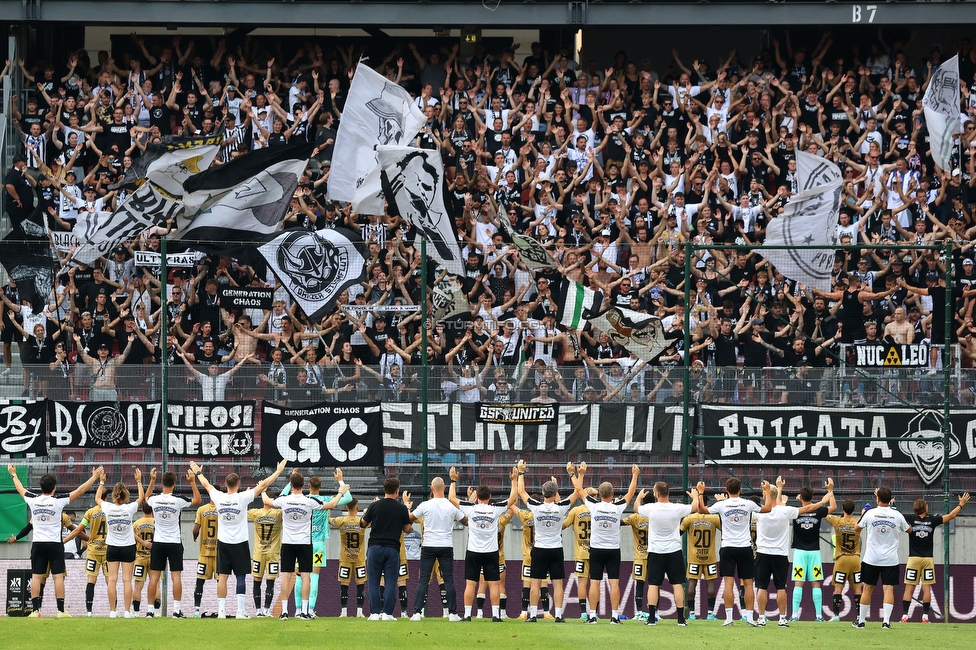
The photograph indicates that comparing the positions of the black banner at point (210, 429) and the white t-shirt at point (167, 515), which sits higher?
the black banner at point (210, 429)

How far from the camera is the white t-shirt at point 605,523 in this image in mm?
14945

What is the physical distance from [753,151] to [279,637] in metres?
13.7

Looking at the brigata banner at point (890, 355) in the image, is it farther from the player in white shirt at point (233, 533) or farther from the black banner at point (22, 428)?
the black banner at point (22, 428)

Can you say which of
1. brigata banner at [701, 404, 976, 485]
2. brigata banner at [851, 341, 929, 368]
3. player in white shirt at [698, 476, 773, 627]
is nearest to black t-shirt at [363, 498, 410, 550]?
player in white shirt at [698, 476, 773, 627]

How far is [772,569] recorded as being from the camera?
1539 cm

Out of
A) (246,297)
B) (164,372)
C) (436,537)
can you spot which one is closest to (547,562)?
(436,537)

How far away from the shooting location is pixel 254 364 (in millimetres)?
16938

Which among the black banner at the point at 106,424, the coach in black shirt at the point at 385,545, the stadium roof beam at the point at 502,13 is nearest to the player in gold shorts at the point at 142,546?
the black banner at the point at 106,424

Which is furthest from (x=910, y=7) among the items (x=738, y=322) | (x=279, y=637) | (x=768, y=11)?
(x=279, y=637)

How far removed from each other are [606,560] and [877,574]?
338 centimetres

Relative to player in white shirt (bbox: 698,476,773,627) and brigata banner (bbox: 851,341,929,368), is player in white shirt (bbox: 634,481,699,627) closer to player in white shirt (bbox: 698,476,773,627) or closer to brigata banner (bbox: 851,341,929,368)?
player in white shirt (bbox: 698,476,773,627)

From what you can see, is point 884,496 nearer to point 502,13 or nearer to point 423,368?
point 423,368

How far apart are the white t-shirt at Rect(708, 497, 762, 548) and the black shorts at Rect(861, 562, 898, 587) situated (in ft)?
5.02

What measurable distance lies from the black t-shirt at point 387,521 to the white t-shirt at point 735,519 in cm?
367
